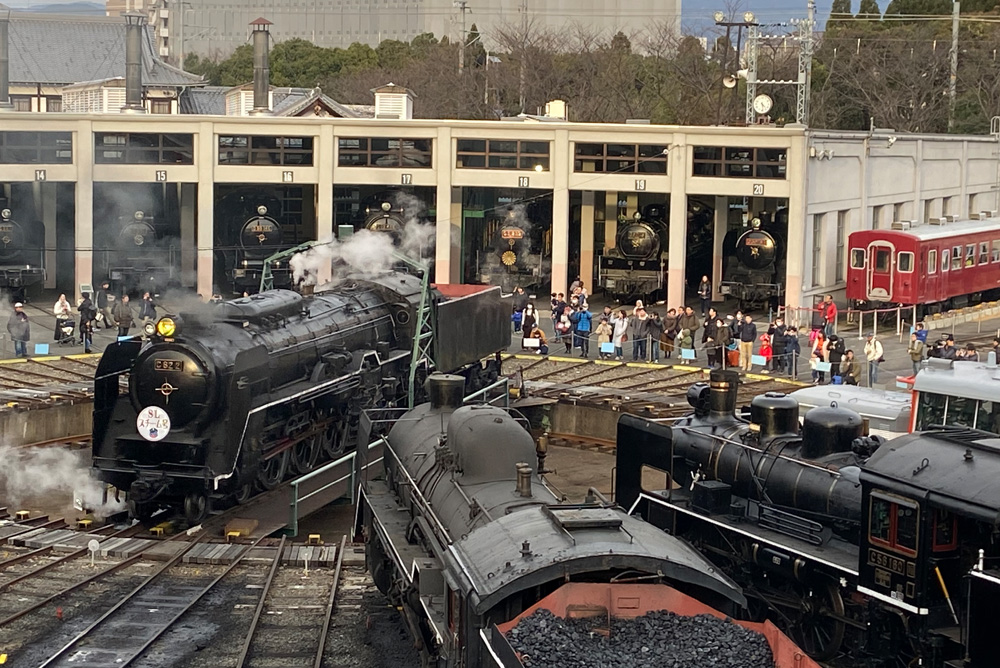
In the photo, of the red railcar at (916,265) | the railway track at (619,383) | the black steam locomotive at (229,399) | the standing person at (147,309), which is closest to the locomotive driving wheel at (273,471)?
the black steam locomotive at (229,399)

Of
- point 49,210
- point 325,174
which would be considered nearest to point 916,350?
point 325,174

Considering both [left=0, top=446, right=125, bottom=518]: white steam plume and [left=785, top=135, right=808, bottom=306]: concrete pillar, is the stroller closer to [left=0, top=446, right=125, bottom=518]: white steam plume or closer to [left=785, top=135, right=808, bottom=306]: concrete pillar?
[left=0, top=446, right=125, bottom=518]: white steam plume

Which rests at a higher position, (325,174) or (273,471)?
(325,174)

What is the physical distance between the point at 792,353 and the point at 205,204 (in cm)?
1787

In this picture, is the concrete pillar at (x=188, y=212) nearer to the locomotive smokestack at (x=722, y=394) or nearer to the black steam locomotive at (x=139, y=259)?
the black steam locomotive at (x=139, y=259)

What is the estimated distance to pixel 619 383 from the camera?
28219 mm

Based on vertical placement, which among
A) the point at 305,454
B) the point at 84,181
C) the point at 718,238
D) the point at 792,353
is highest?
the point at 84,181

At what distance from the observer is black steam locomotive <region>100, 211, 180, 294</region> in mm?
38969

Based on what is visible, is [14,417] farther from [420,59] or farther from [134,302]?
[420,59]

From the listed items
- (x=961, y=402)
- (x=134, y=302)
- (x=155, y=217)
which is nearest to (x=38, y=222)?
(x=155, y=217)

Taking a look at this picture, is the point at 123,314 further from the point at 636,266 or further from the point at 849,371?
the point at 636,266

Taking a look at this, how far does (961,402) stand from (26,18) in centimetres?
7683

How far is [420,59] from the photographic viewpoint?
267 ft

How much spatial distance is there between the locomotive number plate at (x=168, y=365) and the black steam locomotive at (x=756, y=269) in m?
22.9
